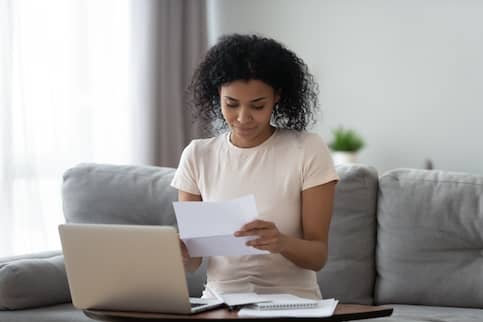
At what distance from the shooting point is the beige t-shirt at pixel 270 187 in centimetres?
193

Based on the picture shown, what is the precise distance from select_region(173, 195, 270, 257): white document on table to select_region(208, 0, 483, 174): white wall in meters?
2.83

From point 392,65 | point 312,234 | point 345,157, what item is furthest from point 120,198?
point 392,65

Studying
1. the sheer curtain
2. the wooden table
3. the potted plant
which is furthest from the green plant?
the wooden table

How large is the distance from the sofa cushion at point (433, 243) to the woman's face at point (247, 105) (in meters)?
0.77

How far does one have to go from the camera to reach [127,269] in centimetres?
158

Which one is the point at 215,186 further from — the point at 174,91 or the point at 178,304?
the point at 174,91

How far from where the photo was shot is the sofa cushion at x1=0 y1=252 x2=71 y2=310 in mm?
2277

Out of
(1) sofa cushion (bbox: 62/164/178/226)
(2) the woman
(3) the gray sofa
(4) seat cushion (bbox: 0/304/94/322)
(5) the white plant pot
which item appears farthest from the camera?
(5) the white plant pot

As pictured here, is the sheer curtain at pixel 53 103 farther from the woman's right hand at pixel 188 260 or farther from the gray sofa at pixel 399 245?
the woman's right hand at pixel 188 260

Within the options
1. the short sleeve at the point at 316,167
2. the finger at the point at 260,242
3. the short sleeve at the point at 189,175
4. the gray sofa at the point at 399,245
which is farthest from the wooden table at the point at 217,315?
the gray sofa at the point at 399,245

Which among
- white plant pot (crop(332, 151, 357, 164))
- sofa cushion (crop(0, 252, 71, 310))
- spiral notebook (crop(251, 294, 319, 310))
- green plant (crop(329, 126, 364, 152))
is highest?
green plant (crop(329, 126, 364, 152))

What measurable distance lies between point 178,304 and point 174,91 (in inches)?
104

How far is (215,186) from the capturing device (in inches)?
78.7

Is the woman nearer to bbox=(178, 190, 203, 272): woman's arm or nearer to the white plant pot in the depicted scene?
bbox=(178, 190, 203, 272): woman's arm
